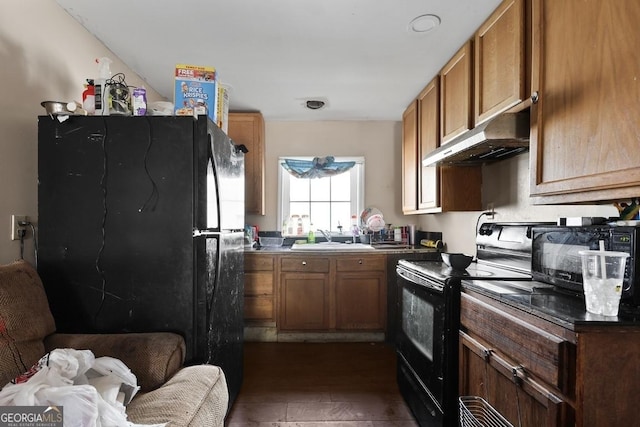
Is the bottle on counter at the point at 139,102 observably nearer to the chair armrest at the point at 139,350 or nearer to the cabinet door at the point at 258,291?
the chair armrest at the point at 139,350

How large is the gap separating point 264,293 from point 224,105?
1.78m

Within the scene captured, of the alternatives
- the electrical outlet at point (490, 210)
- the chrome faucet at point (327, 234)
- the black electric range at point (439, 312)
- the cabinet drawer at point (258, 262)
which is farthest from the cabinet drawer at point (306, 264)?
the electrical outlet at point (490, 210)

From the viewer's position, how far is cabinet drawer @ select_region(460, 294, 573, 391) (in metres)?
0.94

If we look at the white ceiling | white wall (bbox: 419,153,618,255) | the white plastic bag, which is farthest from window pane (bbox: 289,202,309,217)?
the white plastic bag

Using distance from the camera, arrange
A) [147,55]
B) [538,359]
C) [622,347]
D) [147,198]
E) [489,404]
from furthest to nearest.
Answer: [147,55] < [147,198] < [489,404] < [538,359] < [622,347]

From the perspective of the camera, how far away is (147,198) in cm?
151

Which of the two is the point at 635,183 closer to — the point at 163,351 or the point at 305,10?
the point at 305,10

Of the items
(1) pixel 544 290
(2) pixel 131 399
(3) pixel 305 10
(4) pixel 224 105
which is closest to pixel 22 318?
(2) pixel 131 399

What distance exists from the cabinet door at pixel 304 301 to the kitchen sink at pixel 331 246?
0.85ft

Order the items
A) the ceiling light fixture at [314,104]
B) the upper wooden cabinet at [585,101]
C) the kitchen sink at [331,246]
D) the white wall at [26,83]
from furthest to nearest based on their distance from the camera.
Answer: the kitchen sink at [331,246], the ceiling light fixture at [314,104], the white wall at [26,83], the upper wooden cabinet at [585,101]

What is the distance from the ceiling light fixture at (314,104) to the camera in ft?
9.94

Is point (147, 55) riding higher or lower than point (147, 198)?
higher

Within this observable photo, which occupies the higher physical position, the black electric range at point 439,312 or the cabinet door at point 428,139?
the cabinet door at point 428,139

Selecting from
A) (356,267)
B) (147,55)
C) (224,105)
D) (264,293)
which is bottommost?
(264,293)
